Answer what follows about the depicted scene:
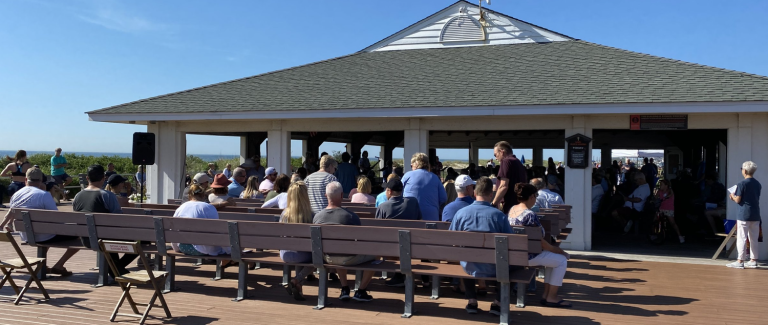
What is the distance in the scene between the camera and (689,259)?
920cm

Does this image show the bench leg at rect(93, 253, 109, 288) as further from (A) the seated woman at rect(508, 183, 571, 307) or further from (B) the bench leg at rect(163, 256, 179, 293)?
(A) the seated woman at rect(508, 183, 571, 307)

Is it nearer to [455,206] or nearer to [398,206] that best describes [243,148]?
[398,206]

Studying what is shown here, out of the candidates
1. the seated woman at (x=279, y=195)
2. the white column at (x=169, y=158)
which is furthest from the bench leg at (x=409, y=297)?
the white column at (x=169, y=158)

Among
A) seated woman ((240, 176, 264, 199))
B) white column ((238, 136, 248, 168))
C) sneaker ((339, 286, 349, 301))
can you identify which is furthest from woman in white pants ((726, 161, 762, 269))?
white column ((238, 136, 248, 168))

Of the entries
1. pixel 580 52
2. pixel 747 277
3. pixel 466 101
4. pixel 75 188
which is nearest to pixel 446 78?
pixel 466 101

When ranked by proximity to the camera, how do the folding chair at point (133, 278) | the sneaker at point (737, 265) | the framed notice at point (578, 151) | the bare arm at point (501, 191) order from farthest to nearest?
1. the framed notice at point (578, 151)
2. the sneaker at point (737, 265)
3. the bare arm at point (501, 191)
4. the folding chair at point (133, 278)

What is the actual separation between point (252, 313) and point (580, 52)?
999 cm

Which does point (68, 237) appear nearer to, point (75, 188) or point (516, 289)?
point (516, 289)

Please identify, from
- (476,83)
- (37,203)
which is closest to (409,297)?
(37,203)

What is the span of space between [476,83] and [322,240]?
6695mm

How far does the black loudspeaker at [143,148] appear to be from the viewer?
1121 cm

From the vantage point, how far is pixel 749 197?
27.3 ft

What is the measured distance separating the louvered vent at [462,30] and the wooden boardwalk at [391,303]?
27.5 ft

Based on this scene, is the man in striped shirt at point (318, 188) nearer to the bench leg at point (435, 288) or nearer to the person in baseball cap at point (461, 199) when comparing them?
the person in baseball cap at point (461, 199)
